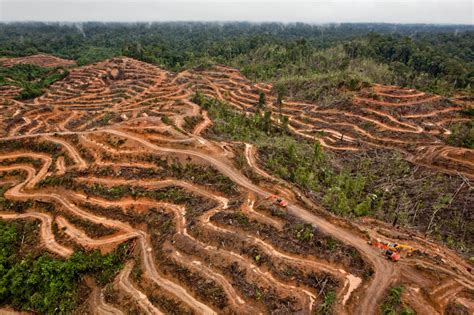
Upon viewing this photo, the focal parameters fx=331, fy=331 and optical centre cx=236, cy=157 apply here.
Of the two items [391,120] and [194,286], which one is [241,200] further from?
[391,120]

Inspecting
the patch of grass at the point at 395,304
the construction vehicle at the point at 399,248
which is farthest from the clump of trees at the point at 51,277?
the construction vehicle at the point at 399,248

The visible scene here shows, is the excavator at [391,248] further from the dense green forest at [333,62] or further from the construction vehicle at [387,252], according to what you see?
the dense green forest at [333,62]

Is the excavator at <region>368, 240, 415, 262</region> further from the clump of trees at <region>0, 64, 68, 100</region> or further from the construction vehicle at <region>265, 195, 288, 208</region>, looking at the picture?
the clump of trees at <region>0, 64, 68, 100</region>

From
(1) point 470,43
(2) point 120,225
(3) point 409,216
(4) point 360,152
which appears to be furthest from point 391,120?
(1) point 470,43

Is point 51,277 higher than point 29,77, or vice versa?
point 29,77

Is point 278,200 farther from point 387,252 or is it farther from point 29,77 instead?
point 29,77

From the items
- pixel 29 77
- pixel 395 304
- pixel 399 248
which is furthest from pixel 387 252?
pixel 29 77

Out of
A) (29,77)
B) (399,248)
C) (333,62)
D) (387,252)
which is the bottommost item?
(399,248)

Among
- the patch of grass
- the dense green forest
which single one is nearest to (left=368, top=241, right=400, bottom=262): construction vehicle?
the patch of grass
